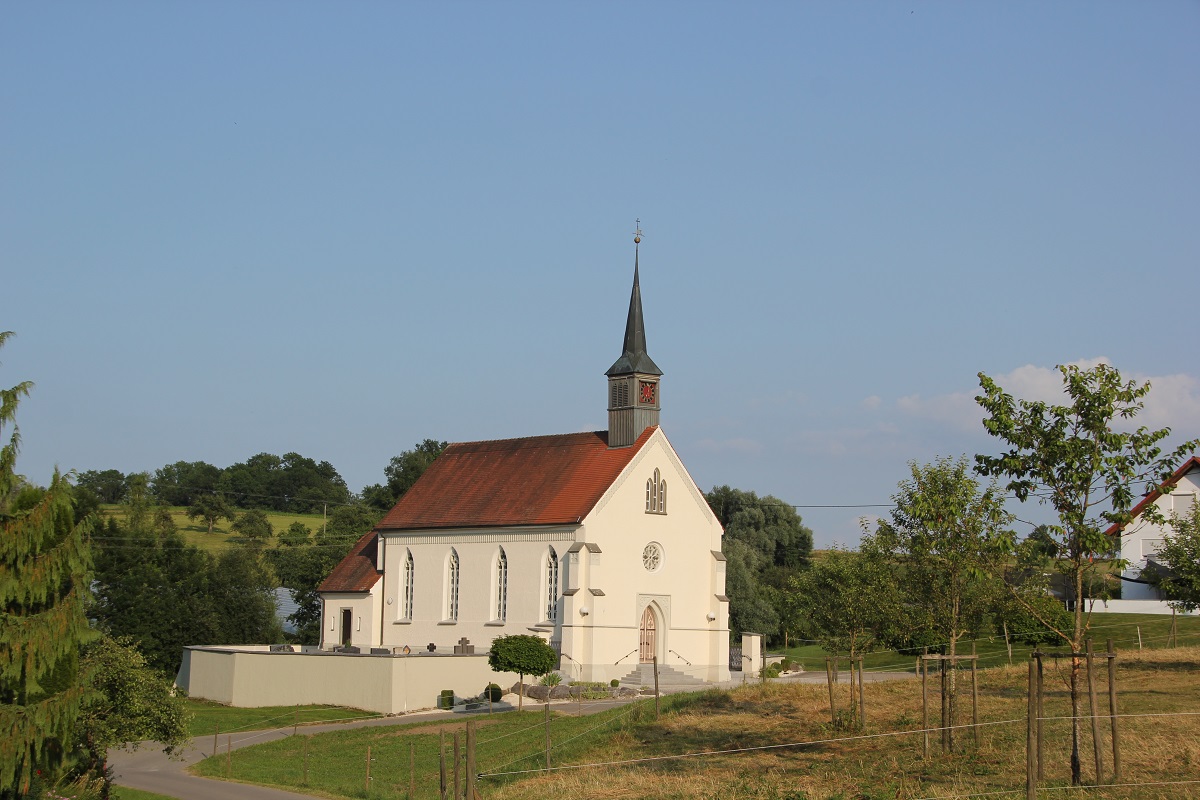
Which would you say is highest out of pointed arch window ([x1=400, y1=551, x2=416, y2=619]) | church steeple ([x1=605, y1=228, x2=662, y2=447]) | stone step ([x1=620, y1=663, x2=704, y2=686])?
church steeple ([x1=605, y1=228, x2=662, y2=447])

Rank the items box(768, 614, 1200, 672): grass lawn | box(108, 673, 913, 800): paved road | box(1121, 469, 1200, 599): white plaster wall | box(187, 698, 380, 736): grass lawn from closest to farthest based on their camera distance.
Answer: box(108, 673, 913, 800): paved road → box(187, 698, 380, 736): grass lawn → box(768, 614, 1200, 672): grass lawn → box(1121, 469, 1200, 599): white plaster wall

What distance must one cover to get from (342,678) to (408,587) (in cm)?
1089

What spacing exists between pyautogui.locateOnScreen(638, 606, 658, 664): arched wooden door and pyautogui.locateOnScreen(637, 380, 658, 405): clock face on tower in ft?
28.2

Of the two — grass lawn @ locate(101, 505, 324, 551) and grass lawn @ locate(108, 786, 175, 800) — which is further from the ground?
grass lawn @ locate(101, 505, 324, 551)

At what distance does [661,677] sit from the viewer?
50531mm

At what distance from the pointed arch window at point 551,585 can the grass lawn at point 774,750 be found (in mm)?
8332

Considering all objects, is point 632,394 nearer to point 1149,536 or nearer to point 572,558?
point 572,558

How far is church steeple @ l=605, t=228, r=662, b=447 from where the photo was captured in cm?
5409

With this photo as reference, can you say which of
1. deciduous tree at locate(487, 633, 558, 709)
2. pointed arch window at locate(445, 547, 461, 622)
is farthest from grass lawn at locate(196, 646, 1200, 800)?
pointed arch window at locate(445, 547, 461, 622)

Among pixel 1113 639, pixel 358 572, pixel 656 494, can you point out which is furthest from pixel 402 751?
pixel 358 572

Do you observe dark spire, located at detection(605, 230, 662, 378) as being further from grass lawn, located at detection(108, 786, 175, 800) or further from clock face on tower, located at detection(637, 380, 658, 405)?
grass lawn, located at detection(108, 786, 175, 800)

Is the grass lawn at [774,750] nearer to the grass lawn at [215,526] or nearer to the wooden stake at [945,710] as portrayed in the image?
the wooden stake at [945,710]

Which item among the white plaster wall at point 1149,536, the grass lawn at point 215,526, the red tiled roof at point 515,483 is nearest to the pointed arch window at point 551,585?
the red tiled roof at point 515,483

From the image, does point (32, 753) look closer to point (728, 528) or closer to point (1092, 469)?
point (1092, 469)
